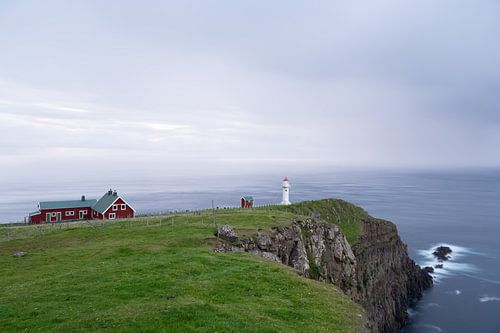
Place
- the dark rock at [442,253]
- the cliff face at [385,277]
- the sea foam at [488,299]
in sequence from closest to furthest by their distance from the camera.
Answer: the cliff face at [385,277]
the sea foam at [488,299]
the dark rock at [442,253]

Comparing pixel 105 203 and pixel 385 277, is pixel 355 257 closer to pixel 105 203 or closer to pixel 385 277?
pixel 385 277

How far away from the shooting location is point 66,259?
33406mm

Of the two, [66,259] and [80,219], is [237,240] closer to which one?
[66,259]

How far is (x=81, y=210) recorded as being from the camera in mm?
74062


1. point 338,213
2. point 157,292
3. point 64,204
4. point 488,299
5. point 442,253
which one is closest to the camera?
point 157,292

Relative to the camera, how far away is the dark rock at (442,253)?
112037 mm

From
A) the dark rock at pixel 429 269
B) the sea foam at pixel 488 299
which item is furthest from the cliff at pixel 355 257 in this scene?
the sea foam at pixel 488 299

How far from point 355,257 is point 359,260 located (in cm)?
184

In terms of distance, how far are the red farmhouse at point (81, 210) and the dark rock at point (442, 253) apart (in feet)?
313

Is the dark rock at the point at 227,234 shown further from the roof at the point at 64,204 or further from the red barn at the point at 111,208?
the roof at the point at 64,204

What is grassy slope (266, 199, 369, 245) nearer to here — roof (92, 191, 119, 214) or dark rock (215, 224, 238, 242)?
roof (92, 191, 119, 214)

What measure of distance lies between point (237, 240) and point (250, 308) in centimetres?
2002

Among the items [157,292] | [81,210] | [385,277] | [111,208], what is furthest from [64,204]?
[385,277]

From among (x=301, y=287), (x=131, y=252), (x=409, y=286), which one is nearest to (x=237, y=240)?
(x=131, y=252)
